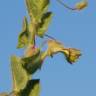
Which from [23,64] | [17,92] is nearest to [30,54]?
[23,64]

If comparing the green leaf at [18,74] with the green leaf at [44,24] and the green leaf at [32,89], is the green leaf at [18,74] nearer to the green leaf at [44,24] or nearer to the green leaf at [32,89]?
the green leaf at [32,89]

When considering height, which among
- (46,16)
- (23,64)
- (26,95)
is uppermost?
(46,16)

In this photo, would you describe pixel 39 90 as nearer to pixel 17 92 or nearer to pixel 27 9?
pixel 17 92

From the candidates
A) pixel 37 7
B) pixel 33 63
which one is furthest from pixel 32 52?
pixel 37 7

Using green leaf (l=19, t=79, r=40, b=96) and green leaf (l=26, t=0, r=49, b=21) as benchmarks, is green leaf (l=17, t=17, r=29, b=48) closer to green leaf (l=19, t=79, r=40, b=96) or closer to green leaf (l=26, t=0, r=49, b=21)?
green leaf (l=26, t=0, r=49, b=21)

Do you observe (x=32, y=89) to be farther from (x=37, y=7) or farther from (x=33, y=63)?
(x=37, y=7)

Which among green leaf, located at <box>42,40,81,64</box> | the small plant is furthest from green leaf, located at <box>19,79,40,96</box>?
green leaf, located at <box>42,40,81,64</box>

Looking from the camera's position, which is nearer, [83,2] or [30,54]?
[30,54]

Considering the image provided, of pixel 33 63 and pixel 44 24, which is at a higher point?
pixel 44 24
